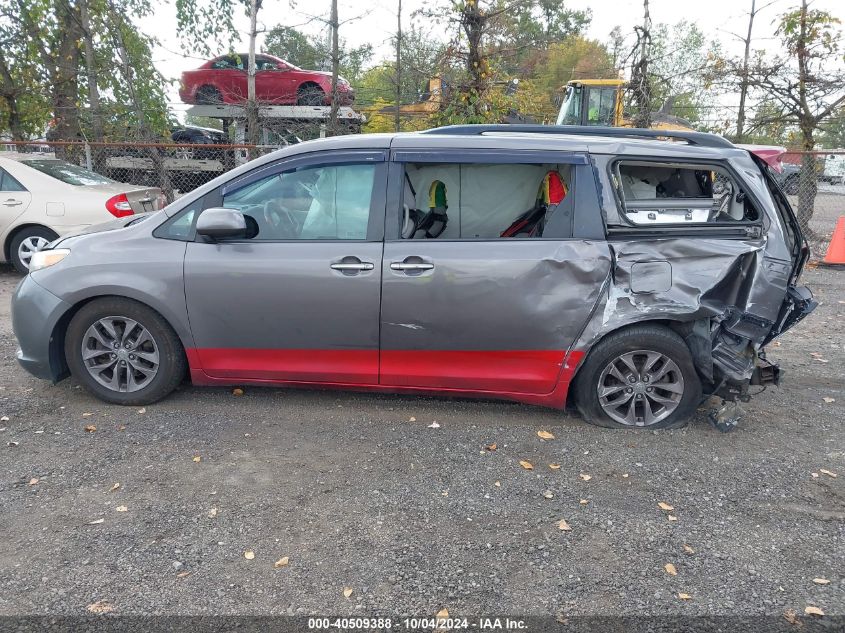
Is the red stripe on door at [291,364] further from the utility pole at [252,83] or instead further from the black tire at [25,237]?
the utility pole at [252,83]

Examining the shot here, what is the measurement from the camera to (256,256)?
4039 mm

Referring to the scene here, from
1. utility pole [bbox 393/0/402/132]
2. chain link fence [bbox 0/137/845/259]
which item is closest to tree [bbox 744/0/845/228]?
chain link fence [bbox 0/137/845/259]

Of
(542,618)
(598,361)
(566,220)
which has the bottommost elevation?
(542,618)

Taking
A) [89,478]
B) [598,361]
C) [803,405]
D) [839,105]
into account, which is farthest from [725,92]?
[89,478]

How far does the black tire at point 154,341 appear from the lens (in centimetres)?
418

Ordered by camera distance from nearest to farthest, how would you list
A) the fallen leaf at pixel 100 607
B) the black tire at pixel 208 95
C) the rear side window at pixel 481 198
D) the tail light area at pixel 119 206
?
1. the fallen leaf at pixel 100 607
2. the rear side window at pixel 481 198
3. the tail light area at pixel 119 206
4. the black tire at pixel 208 95

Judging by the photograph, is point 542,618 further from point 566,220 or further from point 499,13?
point 499,13

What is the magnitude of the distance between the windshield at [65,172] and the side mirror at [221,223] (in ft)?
18.6

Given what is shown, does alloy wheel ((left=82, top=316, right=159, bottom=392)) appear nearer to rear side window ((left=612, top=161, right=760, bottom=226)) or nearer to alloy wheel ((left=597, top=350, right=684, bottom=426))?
alloy wheel ((left=597, top=350, right=684, bottom=426))

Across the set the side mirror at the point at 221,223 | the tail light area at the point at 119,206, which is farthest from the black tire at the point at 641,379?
the tail light area at the point at 119,206

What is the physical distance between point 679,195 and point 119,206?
6.81 m

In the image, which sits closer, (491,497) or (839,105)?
(491,497)

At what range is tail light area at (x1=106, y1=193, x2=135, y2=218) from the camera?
8.14 meters

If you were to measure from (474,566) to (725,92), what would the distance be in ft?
46.0
